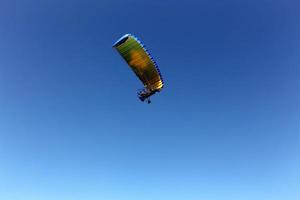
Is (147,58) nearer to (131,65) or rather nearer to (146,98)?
(131,65)

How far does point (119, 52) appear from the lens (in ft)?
226

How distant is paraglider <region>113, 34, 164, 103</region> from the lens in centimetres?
6751

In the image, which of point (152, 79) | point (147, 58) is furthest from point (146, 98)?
point (147, 58)

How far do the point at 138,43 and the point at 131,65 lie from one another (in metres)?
4.71

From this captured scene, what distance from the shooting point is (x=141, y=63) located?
70.1 meters

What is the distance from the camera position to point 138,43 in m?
67.1

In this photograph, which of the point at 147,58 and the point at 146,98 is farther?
the point at 146,98

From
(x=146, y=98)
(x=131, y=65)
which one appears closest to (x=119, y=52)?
(x=131, y=65)

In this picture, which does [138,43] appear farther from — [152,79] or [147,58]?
[152,79]

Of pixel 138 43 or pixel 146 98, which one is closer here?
pixel 138 43

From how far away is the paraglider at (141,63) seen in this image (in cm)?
6751

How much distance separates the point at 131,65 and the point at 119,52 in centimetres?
306

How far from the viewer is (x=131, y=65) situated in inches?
2783

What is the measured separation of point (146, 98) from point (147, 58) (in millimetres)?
8436
